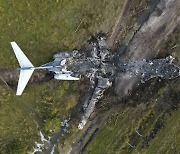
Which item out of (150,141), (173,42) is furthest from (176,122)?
(173,42)

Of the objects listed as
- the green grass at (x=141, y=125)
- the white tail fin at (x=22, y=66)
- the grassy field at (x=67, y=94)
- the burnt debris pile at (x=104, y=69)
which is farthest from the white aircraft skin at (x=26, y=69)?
the green grass at (x=141, y=125)

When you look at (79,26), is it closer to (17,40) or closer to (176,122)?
(17,40)

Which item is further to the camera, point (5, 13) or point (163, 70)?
point (163, 70)

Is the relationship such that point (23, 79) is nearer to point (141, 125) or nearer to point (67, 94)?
point (67, 94)

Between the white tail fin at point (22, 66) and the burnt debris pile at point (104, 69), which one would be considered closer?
the white tail fin at point (22, 66)

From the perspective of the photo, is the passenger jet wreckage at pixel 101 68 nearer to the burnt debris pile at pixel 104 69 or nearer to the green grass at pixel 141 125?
the burnt debris pile at pixel 104 69

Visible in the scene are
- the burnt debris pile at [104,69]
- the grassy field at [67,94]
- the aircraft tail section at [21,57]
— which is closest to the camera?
the aircraft tail section at [21,57]

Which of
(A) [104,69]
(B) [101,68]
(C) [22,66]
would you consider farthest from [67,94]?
(C) [22,66]
